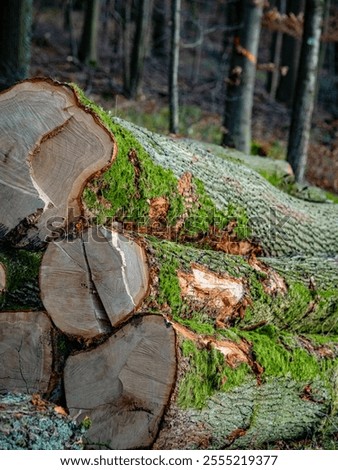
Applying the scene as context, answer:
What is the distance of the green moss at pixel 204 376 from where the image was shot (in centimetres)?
376

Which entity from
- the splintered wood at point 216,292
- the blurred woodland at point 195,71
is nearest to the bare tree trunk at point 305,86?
the blurred woodland at point 195,71

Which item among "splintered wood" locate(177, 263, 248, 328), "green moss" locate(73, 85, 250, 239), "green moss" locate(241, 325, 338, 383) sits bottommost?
"green moss" locate(241, 325, 338, 383)

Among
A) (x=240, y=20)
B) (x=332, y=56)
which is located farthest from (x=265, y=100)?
(x=240, y=20)

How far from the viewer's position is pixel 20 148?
4004mm

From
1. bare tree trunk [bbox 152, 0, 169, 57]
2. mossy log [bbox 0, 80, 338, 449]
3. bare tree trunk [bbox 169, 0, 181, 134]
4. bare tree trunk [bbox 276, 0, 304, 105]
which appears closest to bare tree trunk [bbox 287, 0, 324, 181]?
bare tree trunk [bbox 169, 0, 181, 134]

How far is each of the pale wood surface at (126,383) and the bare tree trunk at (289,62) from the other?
16.7 metres

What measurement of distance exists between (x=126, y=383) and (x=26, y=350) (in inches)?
27.2

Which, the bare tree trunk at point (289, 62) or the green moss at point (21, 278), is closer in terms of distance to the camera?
the green moss at point (21, 278)

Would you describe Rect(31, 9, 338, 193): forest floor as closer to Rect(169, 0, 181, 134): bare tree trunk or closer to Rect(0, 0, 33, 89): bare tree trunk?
Rect(169, 0, 181, 134): bare tree trunk

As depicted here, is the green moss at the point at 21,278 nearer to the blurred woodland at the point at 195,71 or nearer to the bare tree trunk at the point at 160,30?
the blurred woodland at the point at 195,71

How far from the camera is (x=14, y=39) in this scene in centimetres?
912

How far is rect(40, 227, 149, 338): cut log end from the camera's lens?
3850 millimetres

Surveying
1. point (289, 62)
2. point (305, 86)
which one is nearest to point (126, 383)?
point (305, 86)
